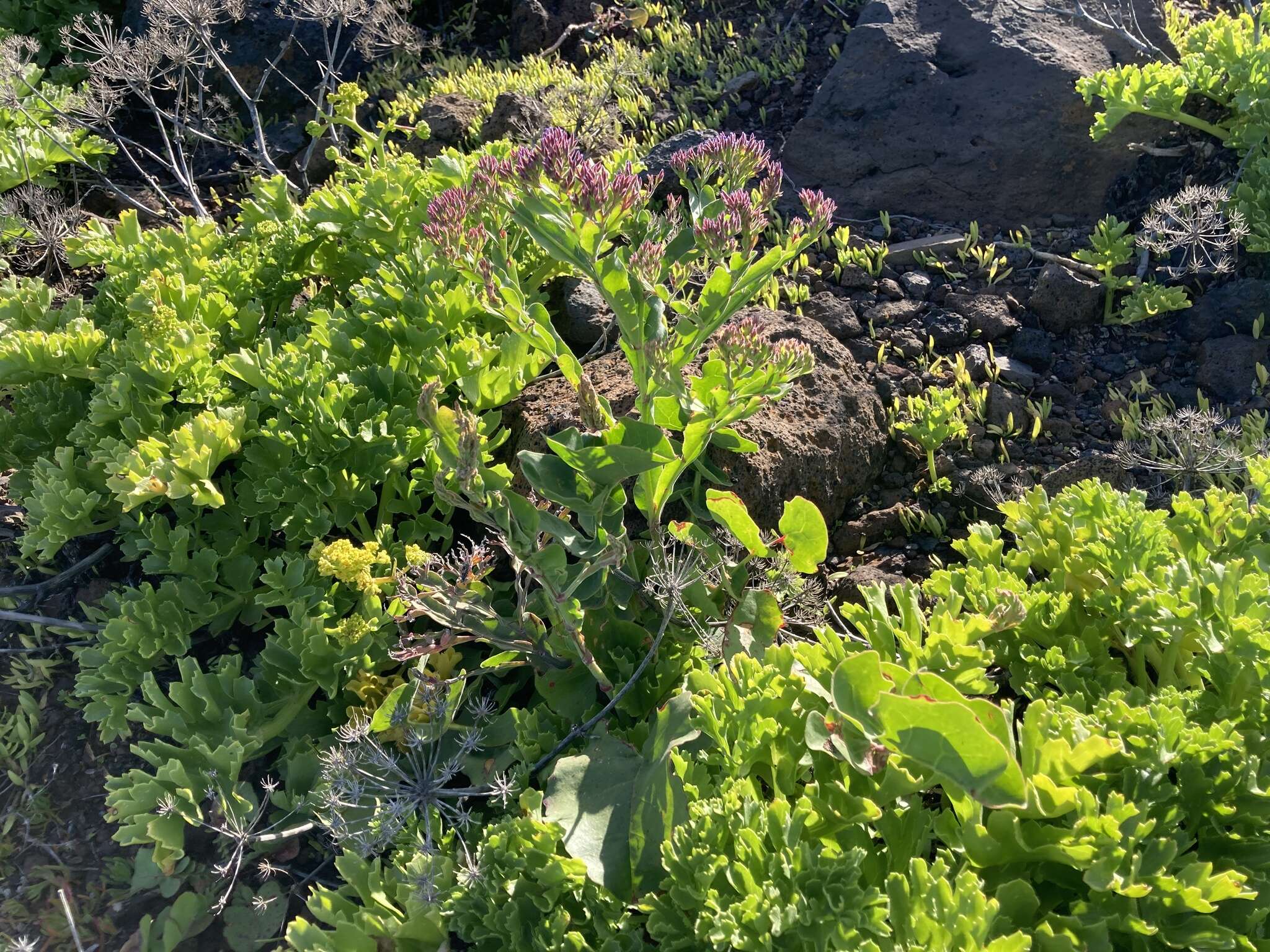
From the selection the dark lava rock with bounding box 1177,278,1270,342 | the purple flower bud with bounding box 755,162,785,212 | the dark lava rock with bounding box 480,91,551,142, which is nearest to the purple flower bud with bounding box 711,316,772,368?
the purple flower bud with bounding box 755,162,785,212

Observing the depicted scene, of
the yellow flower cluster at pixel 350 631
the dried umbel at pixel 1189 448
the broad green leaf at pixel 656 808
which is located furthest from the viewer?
the dried umbel at pixel 1189 448

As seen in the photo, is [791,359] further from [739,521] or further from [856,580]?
[856,580]

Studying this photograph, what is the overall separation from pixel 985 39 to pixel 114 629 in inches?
188

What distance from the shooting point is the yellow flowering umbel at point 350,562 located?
7.95ft

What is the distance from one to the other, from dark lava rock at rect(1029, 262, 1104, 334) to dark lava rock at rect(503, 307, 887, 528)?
3.13ft

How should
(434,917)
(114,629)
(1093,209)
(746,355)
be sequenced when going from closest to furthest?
(434,917)
(746,355)
(114,629)
(1093,209)

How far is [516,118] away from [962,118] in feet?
7.51

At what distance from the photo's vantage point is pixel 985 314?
3768 millimetres

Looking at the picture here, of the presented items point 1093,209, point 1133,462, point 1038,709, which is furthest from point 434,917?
point 1093,209

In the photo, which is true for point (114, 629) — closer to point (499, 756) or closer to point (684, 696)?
point (499, 756)

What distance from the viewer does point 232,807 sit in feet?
7.93

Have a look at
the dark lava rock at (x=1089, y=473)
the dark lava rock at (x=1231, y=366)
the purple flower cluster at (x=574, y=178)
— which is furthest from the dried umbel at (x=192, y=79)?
the dark lava rock at (x=1231, y=366)

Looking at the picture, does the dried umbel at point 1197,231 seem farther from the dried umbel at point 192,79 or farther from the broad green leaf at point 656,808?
the dried umbel at point 192,79

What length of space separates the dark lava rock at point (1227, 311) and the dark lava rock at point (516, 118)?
3.08m
